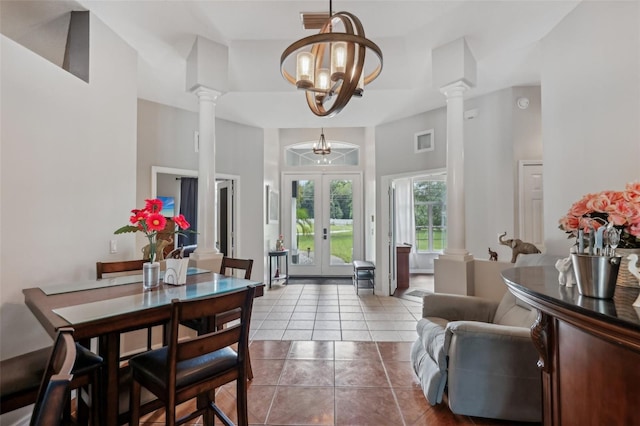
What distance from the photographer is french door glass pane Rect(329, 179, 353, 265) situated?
6.68 meters

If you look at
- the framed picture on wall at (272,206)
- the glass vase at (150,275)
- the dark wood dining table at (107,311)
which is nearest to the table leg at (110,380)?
the dark wood dining table at (107,311)

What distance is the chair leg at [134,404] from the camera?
1494mm

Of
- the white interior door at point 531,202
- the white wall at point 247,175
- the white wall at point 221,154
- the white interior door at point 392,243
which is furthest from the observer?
the white interior door at point 392,243

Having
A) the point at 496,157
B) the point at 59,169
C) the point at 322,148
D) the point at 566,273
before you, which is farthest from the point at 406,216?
the point at 59,169

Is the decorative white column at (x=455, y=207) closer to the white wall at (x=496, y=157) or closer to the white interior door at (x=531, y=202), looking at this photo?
the white wall at (x=496, y=157)

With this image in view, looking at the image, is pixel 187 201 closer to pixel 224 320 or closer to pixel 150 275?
pixel 224 320

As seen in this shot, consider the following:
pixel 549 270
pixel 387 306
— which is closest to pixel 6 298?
pixel 549 270

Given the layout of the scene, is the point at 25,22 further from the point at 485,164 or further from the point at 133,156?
the point at 485,164

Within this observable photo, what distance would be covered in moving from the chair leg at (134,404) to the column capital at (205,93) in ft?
8.75

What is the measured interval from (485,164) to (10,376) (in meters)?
4.70

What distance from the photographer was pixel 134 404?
151cm

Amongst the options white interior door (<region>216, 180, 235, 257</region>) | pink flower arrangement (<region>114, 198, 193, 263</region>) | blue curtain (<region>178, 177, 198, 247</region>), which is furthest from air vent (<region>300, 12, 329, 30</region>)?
blue curtain (<region>178, 177, 198, 247</region>)

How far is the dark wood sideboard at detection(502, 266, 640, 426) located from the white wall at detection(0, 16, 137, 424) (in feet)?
9.21

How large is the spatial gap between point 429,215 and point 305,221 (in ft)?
10.3
